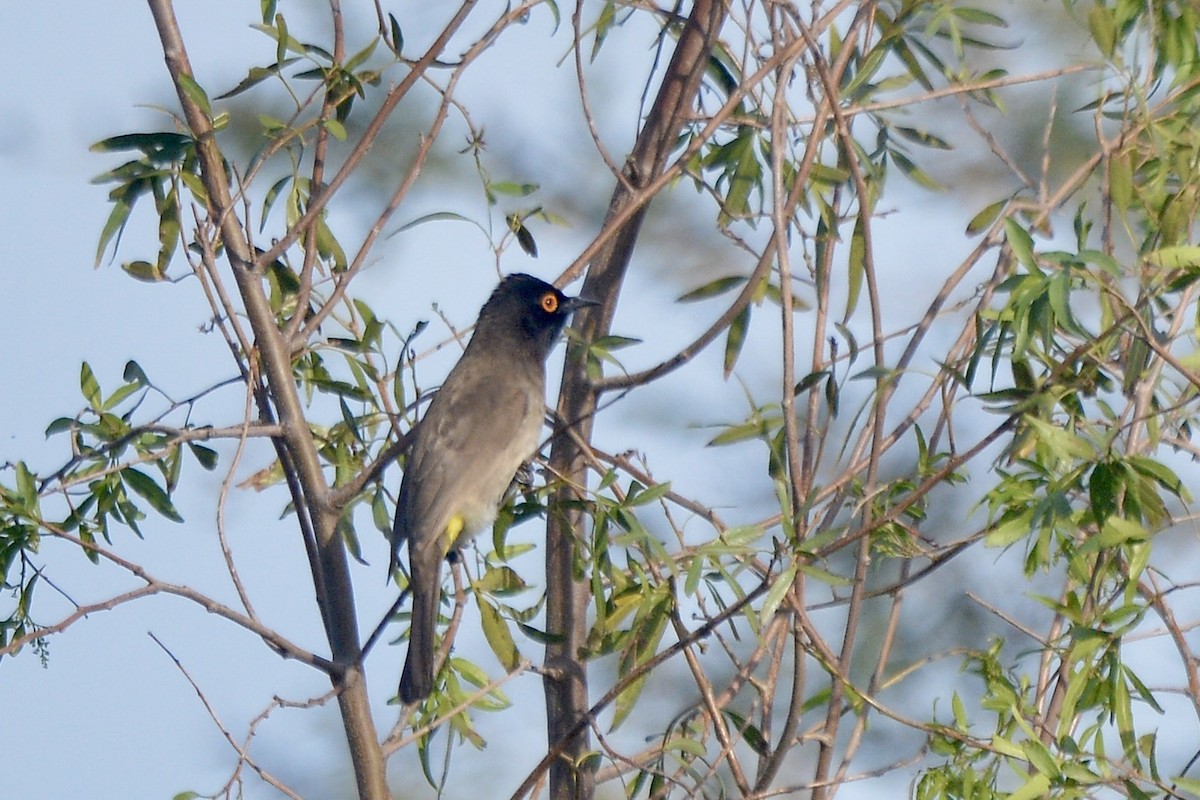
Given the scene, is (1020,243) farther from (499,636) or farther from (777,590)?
(499,636)

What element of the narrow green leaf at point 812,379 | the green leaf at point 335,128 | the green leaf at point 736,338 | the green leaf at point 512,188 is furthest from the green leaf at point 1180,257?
the green leaf at point 335,128

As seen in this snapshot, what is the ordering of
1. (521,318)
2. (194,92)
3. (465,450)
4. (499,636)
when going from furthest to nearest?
(521,318)
(465,450)
(499,636)
(194,92)

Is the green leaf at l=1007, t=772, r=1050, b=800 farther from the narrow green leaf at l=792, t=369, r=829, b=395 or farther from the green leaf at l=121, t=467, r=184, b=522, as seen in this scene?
the green leaf at l=121, t=467, r=184, b=522

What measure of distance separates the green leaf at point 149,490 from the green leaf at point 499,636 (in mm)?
685

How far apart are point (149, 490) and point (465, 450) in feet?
3.98

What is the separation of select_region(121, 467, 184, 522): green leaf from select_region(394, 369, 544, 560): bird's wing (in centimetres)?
83

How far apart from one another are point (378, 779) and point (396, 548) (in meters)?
0.97

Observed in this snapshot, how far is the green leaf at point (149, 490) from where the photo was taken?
281cm

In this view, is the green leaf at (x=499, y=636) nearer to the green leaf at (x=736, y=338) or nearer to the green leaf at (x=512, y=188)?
the green leaf at (x=736, y=338)

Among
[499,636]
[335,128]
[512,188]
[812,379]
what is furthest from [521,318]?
[812,379]

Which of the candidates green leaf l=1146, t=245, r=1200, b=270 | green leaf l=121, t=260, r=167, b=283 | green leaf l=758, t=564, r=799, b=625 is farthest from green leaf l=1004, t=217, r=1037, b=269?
green leaf l=121, t=260, r=167, b=283

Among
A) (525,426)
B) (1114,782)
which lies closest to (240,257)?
(525,426)

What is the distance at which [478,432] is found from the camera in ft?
13.0

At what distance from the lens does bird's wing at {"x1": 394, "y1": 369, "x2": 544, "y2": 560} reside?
12.3 feet
